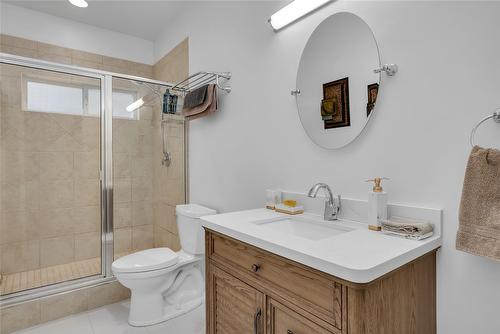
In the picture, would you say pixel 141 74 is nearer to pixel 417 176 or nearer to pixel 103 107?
pixel 103 107

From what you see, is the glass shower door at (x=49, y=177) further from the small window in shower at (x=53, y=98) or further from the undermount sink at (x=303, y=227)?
the undermount sink at (x=303, y=227)

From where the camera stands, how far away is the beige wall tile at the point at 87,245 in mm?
2450

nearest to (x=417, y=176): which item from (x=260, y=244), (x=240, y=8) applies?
(x=260, y=244)

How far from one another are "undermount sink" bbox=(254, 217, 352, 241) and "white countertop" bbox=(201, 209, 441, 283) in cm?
8

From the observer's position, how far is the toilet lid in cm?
187

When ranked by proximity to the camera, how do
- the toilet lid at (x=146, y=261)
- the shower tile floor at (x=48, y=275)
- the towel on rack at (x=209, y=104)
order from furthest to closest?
the shower tile floor at (x=48, y=275) < the towel on rack at (x=209, y=104) < the toilet lid at (x=146, y=261)

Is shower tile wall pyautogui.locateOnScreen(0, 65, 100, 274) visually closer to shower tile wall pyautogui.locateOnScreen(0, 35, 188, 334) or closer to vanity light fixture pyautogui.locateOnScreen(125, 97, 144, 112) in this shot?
shower tile wall pyautogui.locateOnScreen(0, 35, 188, 334)

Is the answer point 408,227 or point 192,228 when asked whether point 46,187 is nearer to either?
point 192,228

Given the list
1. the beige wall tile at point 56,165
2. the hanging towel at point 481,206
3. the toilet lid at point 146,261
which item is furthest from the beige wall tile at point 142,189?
the hanging towel at point 481,206

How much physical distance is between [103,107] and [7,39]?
3.94ft

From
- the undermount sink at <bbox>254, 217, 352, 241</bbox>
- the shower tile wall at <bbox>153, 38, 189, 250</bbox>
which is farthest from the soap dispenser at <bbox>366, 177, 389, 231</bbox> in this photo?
the shower tile wall at <bbox>153, 38, 189, 250</bbox>

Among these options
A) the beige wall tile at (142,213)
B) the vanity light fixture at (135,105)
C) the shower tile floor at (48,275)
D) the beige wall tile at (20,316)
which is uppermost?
the vanity light fixture at (135,105)

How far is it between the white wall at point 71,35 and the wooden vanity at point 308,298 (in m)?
2.77

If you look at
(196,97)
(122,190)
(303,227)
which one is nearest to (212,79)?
(196,97)
